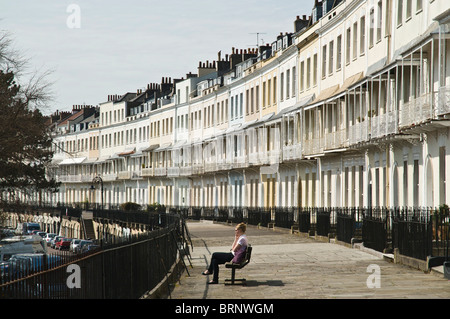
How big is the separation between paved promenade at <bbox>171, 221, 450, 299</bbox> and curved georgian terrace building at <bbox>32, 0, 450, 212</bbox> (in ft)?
14.7

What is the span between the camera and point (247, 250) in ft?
56.9

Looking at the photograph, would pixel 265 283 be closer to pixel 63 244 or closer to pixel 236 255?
pixel 236 255

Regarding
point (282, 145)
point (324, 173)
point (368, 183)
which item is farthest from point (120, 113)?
point (368, 183)

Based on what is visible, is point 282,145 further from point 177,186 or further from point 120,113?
point 120,113

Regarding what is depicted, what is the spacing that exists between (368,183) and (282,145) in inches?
624

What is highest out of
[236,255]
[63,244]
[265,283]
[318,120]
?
[318,120]

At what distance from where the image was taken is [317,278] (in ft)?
59.8

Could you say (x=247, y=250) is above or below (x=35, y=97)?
below

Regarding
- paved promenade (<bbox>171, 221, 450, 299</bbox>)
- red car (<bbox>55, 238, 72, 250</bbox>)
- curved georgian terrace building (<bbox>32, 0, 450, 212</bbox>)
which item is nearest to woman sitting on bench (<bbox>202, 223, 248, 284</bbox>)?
paved promenade (<bbox>171, 221, 450, 299</bbox>)

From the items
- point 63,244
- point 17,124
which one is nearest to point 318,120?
point 17,124

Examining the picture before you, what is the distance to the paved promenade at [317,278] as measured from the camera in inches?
607

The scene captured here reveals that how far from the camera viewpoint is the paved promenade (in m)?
15.4

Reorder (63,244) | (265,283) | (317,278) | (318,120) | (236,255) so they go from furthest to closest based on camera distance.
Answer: (63,244) < (318,120) < (317,278) < (265,283) < (236,255)

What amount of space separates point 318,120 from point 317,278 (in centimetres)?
2571
